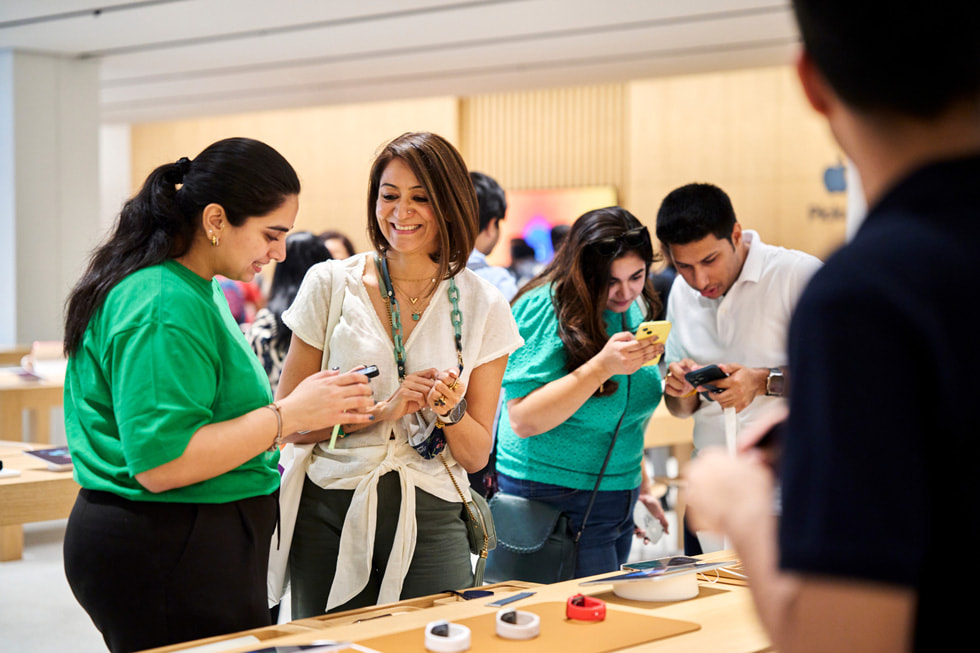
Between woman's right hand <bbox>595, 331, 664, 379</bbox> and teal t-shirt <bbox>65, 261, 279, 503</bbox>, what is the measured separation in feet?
3.48

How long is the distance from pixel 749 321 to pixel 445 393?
3.55ft

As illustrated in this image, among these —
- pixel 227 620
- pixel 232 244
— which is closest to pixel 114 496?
pixel 227 620

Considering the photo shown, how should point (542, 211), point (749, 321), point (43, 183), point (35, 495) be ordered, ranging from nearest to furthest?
point (749, 321) < point (35, 495) < point (43, 183) < point (542, 211)

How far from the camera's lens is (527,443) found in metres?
2.85

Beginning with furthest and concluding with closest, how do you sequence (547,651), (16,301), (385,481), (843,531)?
(16,301) → (385,481) → (547,651) → (843,531)

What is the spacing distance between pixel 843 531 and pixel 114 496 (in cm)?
144

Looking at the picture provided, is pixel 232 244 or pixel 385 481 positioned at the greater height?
pixel 232 244

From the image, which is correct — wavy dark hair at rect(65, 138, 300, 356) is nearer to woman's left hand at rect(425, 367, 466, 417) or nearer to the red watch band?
woman's left hand at rect(425, 367, 466, 417)

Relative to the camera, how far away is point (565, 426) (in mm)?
2811

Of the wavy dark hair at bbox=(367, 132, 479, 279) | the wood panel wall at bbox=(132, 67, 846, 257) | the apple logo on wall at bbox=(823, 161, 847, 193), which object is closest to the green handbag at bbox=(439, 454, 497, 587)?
the wavy dark hair at bbox=(367, 132, 479, 279)

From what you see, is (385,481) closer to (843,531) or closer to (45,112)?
(843,531)

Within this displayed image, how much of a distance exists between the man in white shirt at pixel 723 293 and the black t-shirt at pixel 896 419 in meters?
2.02

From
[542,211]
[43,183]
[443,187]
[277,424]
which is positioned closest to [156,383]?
[277,424]

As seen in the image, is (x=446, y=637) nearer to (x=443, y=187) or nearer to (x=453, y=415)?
(x=453, y=415)
